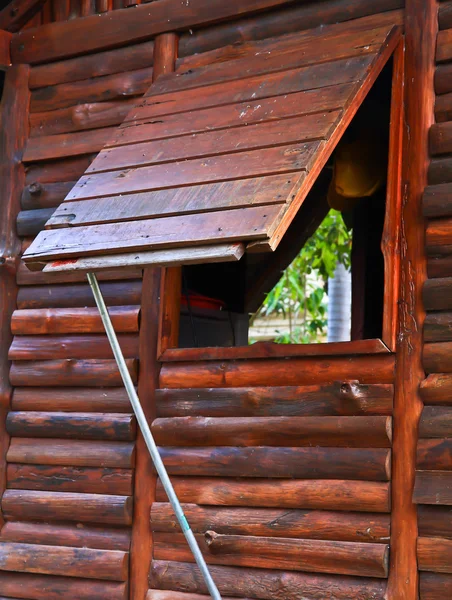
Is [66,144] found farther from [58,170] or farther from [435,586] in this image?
[435,586]

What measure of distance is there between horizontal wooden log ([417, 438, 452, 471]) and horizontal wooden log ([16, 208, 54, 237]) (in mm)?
2939

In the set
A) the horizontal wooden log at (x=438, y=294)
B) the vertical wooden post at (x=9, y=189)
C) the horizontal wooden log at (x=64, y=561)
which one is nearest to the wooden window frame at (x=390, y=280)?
the horizontal wooden log at (x=438, y=294)

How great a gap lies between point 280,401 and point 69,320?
163cm

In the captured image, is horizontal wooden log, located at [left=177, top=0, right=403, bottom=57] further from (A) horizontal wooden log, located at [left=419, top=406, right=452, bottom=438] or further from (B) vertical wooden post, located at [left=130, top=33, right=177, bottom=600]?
(A) horizontal wooden log, located at [left=419, top=406, right=452, bottom=438]

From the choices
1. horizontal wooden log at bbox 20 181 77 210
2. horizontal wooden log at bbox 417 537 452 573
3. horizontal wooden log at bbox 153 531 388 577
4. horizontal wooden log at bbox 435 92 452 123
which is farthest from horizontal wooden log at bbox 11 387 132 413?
horizontal wooden log at bbox 435 92 452 123

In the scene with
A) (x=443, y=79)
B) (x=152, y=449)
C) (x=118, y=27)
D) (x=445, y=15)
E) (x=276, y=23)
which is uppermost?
(x=118, y=27)

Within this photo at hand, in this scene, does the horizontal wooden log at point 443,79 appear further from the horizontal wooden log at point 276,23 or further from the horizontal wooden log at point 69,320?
the horizontal wooden log at point 69,320

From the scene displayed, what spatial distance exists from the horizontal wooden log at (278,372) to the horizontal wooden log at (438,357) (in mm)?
176

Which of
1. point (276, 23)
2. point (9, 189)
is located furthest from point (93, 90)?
point (276, 23)

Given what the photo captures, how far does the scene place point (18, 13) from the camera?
634 centimetres

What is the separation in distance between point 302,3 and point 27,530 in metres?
3.60

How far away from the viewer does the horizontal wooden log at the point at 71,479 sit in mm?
5361

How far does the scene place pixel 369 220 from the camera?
22.1 ft

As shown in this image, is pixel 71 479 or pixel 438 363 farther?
pixel 71 479
